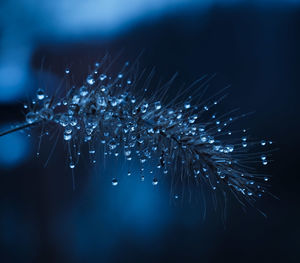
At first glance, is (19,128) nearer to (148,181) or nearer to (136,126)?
(136,126)

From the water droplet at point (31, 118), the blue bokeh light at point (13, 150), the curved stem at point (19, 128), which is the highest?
the blue bokeh light at point (13, 150)

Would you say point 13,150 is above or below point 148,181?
above

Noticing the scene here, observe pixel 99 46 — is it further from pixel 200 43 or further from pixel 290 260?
pixel 290 260

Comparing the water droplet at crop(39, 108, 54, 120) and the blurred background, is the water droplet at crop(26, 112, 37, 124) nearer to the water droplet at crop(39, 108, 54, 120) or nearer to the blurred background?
the water droplet at crop(39, 108, 54, 120)

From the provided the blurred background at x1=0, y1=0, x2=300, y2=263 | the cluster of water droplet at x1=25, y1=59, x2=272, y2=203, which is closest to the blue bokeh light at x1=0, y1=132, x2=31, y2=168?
the blurred background at x1=0, y1=0, x2=300, y2=263

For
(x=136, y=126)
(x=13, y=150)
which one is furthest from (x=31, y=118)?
(x=13, y=150)

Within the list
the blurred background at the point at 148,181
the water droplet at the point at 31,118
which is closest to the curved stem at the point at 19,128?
the water droplet at the point at 31,118

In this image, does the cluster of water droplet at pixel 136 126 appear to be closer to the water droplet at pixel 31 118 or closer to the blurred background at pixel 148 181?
the water droplet at pixel 31 118

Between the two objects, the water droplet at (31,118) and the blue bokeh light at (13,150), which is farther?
the blue bokeh light at (13,150)

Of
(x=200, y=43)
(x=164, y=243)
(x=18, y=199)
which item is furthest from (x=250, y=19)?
(x=18, y=199)
